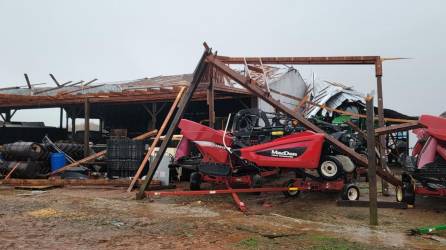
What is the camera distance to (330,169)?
8.19 meters

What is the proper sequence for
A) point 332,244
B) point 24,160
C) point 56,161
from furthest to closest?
point 56,161
point 24,160
point 332,244

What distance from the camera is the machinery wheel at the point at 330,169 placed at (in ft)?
26.7

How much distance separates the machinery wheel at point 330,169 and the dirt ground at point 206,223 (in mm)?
499

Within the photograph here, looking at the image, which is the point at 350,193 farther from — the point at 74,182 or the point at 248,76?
the point at 74,182

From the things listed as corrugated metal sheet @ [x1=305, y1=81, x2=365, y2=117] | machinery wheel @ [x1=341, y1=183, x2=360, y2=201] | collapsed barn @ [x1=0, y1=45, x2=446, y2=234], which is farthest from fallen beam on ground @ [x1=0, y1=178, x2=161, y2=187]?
corrugated metal sheet @ [x1=305, y1=81, x2=365, y2=117]

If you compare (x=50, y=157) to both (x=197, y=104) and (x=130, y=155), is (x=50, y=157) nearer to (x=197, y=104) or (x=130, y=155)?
(x=130, y=155)

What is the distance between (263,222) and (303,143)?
217cm

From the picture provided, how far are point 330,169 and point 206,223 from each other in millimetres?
3081

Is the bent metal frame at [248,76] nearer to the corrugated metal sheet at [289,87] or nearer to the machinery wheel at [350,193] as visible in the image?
the machinery wheel at [350,193]

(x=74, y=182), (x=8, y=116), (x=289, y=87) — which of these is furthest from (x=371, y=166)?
(x=8, y=116)

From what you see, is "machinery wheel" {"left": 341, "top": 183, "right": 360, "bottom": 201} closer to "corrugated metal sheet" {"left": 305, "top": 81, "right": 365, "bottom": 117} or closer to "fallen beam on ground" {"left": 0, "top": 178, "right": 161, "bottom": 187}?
"fallen beam on ground" {"left": 0, "top": 178, "right": 161, "bottom": 187}

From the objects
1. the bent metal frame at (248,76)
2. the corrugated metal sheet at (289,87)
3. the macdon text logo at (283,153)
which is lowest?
the macdon text logo at (283,153)

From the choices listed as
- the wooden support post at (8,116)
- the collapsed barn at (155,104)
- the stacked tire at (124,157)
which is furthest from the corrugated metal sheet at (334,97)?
the wooden support post at (8,116)

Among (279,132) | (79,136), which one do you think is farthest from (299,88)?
(279,132)
